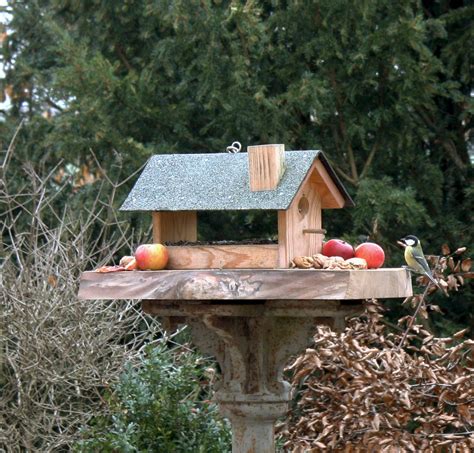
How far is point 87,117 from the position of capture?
22.9 feet

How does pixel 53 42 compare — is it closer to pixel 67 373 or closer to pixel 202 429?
pixel 67 373

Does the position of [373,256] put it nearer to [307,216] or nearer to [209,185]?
[307,216]

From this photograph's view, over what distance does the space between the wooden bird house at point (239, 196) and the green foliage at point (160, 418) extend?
4.35ft

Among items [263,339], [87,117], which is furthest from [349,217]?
[263,339]

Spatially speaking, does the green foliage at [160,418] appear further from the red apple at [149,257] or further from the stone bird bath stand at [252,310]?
the red apple at [149,257]

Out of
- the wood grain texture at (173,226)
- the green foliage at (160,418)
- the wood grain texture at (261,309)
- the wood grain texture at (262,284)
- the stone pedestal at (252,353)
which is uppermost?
the wood grain texture at (173,226)

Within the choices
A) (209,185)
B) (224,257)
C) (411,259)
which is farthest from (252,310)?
(411,259)

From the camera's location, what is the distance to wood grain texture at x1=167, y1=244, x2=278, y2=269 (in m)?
3.56

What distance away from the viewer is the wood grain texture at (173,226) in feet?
12.2

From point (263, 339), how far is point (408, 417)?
1046mm

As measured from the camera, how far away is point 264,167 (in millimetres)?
3525

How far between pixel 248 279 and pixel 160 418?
177cm

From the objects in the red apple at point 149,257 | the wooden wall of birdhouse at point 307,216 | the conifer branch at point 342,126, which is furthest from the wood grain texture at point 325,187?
the conifer branch at point 342,126

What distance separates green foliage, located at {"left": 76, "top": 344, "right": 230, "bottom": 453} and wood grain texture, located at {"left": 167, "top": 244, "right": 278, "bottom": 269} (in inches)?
52.5
